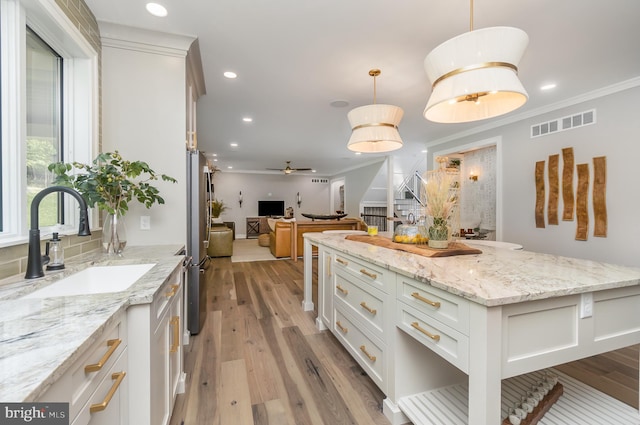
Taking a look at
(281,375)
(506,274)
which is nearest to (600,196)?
(506,274)

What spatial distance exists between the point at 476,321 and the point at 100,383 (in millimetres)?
1274

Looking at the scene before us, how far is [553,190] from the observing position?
3.80 metres

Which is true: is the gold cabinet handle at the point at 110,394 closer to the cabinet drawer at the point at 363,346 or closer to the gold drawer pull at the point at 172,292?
the gold drawer pull at the point at 172,292

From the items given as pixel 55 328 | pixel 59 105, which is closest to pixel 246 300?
pixel 59 105

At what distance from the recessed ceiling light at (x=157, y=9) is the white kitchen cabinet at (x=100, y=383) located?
84.7 inches

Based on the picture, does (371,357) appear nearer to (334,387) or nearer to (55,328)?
(334,387)

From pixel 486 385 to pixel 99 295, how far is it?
1494 millimetres

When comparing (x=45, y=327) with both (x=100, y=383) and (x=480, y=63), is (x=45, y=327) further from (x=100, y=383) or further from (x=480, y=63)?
(x=480, y=63)

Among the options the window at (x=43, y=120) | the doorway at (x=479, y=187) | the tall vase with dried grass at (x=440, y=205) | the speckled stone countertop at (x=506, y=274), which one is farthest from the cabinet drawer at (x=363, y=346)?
the doorway at (x=479, y=187)

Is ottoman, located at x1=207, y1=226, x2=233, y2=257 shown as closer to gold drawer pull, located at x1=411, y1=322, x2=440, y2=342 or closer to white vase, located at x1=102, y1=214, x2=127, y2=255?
white vase, located at x1=102, y1=214, x2=127, y2=255

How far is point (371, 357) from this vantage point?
183 centimetres

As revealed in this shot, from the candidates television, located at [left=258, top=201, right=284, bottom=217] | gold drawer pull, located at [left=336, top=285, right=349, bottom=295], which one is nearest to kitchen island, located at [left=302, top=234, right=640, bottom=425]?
gold drawer pull, located at [left=336, top=285, right=349, bottom=295]

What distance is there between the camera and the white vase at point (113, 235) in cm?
188

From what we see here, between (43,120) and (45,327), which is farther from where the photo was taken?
(43,120)
